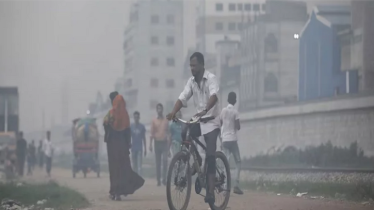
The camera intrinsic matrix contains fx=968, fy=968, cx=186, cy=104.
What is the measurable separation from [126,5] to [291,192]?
12.3 m

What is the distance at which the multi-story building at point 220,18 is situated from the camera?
88.6ft

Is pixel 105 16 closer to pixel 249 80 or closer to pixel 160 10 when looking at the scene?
pixel 160 10

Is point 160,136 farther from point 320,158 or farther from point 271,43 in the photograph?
point 271,43

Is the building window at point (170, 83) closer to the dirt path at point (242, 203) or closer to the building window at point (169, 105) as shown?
the building window at point (169, 105)

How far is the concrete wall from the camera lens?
2205cm

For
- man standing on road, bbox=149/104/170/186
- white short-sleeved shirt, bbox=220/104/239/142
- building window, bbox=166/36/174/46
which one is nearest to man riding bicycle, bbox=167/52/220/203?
white short-sleeved shirt, bbox=220/104/239/142

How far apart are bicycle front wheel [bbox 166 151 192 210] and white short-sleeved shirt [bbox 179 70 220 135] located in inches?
18.6

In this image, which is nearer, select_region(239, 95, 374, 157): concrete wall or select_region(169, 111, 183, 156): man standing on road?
select_region(169, 111, 183, 156): man standing on road

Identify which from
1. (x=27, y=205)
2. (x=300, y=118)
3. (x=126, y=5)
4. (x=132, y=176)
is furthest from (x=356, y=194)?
(x=126, y=5)

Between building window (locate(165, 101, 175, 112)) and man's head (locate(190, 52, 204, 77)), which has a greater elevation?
man's head (locate(190, 52, 204, 77))

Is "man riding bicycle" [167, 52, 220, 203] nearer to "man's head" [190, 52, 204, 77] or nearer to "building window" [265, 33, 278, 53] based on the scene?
"man's head" [190, 52, 204, 77]

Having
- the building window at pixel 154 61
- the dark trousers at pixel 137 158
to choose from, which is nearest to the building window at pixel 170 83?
the building window at pixel 154 61

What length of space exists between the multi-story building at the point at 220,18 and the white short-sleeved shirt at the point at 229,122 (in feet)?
32.2

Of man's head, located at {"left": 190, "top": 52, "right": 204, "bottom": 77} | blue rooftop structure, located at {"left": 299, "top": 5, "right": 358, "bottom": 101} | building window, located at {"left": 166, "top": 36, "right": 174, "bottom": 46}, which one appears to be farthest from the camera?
building window, located at {"left": 166, "top": 36, "right": 174, "bottom": 46}
